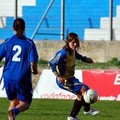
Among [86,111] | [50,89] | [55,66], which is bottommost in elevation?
[50,89]

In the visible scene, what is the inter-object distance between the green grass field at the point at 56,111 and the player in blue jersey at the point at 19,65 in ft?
9.58

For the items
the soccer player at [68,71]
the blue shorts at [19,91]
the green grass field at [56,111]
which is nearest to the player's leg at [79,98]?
the soccer player at [68,71]

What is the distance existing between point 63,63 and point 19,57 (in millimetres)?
2349

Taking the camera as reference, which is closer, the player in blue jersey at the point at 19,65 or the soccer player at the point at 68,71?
the player in blue jersey at the point at 19,65

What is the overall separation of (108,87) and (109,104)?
205 cm

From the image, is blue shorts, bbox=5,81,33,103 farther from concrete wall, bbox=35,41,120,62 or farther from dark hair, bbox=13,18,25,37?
concrete wall, bbox=35,41,120,62

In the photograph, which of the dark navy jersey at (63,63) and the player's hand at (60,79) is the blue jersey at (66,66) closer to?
the dark navy jersey at (63,63)

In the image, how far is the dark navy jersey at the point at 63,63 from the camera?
12.0m

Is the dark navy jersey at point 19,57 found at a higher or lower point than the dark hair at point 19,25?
lower

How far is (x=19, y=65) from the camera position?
32.5ft

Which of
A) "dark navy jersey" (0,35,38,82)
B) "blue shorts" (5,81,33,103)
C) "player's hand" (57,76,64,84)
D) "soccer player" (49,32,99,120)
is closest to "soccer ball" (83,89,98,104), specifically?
"soccer player" (49,32,99,120)

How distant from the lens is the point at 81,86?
12.2 m

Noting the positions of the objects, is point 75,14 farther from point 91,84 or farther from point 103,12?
point 91,84

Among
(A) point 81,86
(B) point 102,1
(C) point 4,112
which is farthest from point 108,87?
(B) point 102,1
